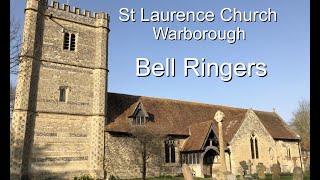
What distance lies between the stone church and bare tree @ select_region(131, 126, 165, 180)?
0.58 metres

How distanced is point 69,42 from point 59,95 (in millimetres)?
4621

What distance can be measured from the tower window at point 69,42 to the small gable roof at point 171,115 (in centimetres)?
577

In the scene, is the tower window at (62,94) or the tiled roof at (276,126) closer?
the tower window at (62,94)

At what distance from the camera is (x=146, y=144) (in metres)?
24.0

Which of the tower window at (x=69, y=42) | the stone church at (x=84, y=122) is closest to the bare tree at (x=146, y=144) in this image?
the stone church at (x=84, y=122)

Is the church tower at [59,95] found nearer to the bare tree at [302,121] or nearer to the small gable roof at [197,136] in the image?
the small gable roof at [197,136]

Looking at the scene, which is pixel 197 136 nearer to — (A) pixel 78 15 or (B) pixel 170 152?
(B) pixel 170 152

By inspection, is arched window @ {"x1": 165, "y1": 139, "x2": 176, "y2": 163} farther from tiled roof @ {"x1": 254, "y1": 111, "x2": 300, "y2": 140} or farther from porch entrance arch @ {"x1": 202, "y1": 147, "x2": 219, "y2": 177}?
tiled roof @ {"x1": 254, "y1": 111, "x2": 300, "y2": 140}

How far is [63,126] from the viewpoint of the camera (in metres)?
22.3

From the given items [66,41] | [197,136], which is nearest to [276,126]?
[197,136]

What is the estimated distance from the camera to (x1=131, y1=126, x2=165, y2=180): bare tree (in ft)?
76.6

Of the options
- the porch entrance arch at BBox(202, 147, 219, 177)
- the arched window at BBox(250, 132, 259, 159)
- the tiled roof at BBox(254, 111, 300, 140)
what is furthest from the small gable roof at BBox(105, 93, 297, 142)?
the arched window at BBox(250, 132, 259, 159)

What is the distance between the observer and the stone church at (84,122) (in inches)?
829
